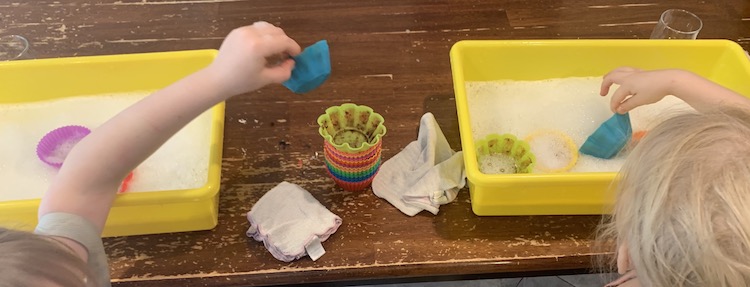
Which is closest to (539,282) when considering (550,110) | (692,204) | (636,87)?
(550,110)

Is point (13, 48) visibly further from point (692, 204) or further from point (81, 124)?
point (692, 204)

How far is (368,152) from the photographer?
0.76 meters

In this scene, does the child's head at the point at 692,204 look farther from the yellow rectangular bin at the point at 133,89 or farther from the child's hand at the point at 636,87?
the yellow rectangular bin at the point at 133,89

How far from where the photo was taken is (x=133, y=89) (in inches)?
35.1

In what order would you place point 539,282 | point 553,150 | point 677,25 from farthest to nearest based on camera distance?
point 539,282
point 677,25
point 553,150

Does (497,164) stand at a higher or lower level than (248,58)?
lower

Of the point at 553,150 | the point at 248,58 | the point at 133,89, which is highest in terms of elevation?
the point at 248,58

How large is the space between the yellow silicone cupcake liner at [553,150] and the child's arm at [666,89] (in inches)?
3.1

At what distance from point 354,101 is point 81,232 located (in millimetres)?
403

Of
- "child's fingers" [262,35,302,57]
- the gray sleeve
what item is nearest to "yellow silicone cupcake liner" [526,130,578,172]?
"child's fingers" [262,35,302,57]

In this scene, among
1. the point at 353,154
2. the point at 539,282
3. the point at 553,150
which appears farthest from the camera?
the point at 539,282

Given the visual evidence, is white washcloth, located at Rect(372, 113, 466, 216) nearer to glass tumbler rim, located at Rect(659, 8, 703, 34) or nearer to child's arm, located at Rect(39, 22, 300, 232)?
child's arm, located at Rect(39, 22, 300, 232)

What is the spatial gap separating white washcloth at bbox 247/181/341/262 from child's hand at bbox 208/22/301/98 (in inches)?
6.7

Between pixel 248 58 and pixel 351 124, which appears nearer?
pixel 248 58
